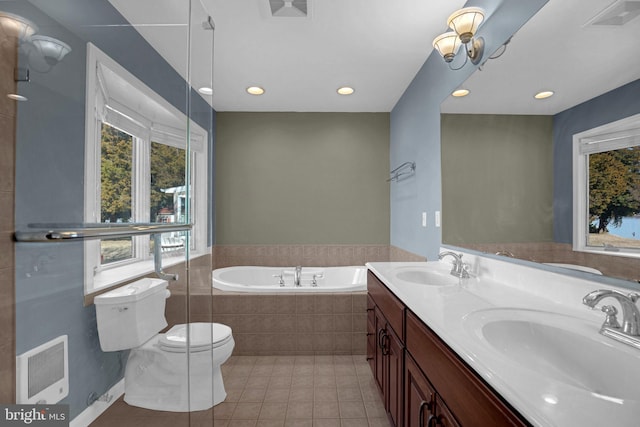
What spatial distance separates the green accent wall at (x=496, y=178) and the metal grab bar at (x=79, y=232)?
1.55m

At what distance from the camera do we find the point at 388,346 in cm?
165

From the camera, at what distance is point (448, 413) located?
0.90m

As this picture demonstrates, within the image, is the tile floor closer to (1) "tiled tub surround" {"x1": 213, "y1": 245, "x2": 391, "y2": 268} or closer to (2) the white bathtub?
(2) the white bathtub

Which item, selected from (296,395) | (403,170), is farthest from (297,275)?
(403,170)

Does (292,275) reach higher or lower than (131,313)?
lower

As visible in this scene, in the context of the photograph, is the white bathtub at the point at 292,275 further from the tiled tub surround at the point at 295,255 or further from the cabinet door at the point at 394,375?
the cabinet door at the point at 394,375

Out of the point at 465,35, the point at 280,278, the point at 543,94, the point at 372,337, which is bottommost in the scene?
the point at 372,337

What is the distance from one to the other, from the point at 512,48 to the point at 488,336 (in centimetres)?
129

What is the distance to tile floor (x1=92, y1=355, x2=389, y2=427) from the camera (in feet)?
5.94

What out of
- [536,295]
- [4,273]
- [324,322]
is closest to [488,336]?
[536,295]

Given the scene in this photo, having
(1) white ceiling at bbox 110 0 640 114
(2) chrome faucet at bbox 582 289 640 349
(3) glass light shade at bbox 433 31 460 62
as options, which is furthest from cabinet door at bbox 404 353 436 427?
(3) glass light shade at bbox 433 31 460 62

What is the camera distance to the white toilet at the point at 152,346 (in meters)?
0.95

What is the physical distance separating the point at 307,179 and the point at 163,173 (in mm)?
2618
